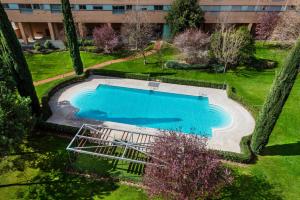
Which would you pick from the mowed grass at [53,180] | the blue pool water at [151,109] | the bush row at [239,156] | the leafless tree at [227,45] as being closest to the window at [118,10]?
the blue pool water at [151,109]

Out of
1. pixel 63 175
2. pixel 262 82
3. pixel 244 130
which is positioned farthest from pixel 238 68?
pixel 63 175

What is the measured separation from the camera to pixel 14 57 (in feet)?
63.5

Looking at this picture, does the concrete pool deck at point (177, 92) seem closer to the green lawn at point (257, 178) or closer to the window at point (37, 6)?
the green lawn at point (257, 178)

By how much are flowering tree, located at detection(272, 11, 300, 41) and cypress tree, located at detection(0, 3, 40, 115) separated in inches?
1363

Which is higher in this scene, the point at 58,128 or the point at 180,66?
the point at 180,66

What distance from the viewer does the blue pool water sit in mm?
23875

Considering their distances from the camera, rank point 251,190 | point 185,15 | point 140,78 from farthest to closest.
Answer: point 185,15 → point 140,78 → point 251,190

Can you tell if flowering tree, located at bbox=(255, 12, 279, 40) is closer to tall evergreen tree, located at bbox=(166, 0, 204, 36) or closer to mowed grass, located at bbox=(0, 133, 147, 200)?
tall evergreen tree, located at bbox=(166, 0, 204, 36)

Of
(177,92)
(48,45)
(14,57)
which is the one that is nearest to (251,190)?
(177,92)

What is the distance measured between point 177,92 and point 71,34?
48.9 ft

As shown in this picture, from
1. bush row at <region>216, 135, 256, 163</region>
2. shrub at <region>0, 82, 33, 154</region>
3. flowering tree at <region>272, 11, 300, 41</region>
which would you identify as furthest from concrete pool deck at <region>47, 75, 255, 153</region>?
flowering tree at <region>272, 11, 300, 41</region>

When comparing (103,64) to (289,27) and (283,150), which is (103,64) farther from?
(289,27)

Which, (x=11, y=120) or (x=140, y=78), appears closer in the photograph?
(x=11, y=120)

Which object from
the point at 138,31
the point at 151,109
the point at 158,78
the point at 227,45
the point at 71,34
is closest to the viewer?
the point at 151,109
